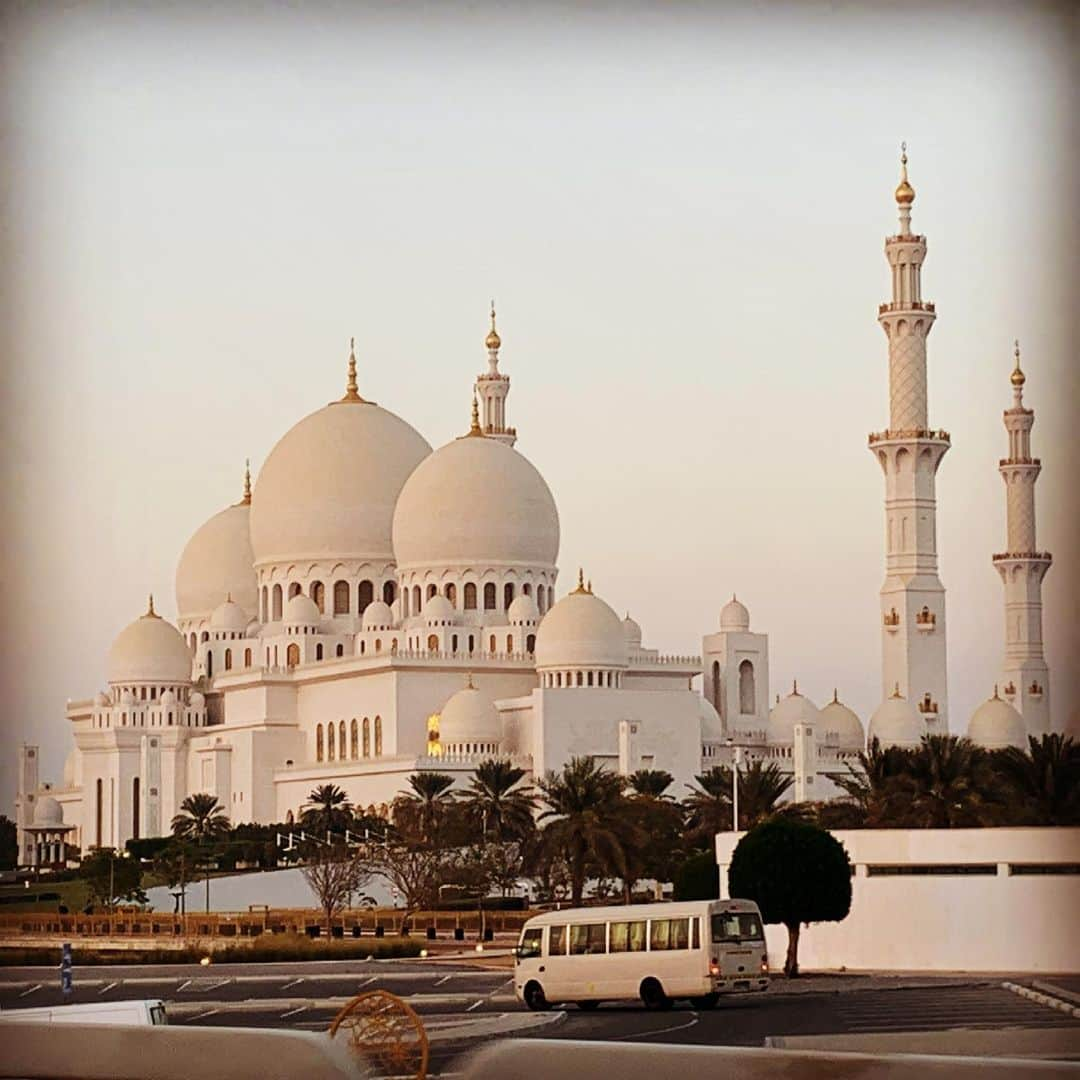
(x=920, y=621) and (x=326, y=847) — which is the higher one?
(x=920, y=621)

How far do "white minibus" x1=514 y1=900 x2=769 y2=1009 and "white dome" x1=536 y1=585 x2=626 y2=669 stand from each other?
31.6 meters

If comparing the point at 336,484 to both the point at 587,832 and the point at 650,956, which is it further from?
the point at 650,956

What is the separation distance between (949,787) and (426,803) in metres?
14.7

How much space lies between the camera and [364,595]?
6053cm

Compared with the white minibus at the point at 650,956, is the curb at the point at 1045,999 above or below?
below

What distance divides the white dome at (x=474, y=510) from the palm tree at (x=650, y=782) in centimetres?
906

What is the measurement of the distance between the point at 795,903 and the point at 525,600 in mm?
28653

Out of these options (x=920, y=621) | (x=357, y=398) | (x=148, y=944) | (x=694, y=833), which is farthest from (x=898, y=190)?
(x=148, y=944)

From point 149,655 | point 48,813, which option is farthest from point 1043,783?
point 48,813

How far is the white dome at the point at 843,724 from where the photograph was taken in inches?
2255

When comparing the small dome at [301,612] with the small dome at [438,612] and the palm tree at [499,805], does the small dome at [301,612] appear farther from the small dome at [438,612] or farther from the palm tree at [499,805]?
the palm tree at [499,805]

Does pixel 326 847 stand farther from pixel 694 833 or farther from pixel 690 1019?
pixel 690 1019

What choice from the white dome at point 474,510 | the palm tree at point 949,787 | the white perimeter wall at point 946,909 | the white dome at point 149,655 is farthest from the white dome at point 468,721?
the white perimeter wall at point 946,909

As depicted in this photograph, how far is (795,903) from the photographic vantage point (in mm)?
28141
